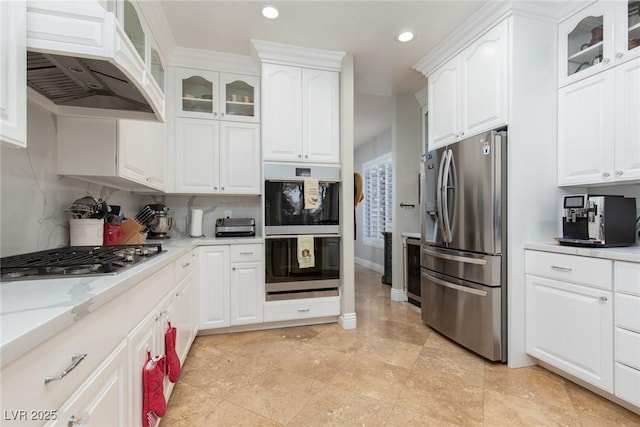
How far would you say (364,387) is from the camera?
6.12 ft

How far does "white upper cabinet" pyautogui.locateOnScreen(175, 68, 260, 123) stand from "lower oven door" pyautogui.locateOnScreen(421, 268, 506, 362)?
2398 mm

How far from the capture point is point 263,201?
277 centimetres

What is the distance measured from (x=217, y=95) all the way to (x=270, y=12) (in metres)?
0.98

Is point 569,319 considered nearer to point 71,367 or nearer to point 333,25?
point 71,367

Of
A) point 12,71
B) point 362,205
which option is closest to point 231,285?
point 12,71

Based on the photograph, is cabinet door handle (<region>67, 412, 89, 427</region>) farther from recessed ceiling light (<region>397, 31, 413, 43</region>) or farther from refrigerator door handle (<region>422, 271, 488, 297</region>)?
recessed ceiling light (<region>397, 31, 413, 43</region>)

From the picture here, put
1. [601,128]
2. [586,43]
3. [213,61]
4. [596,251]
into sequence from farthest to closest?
[213,61] → [586,43] → [601,128] → [596,251]

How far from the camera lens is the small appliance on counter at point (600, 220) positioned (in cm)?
183

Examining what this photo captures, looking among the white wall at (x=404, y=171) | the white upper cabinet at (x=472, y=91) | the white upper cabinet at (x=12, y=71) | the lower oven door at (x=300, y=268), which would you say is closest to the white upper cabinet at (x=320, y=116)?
the lower oven door at (x=300, y=268)

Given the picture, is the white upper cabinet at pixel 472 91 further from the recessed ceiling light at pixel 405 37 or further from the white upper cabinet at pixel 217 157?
the white upper cabinet at pixel 217 157

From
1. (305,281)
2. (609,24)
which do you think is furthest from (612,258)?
(305,281)

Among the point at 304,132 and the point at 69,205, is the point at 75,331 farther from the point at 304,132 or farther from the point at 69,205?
the point at 304,132

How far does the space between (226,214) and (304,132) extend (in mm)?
1219

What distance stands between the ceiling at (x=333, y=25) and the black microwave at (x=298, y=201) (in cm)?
115
